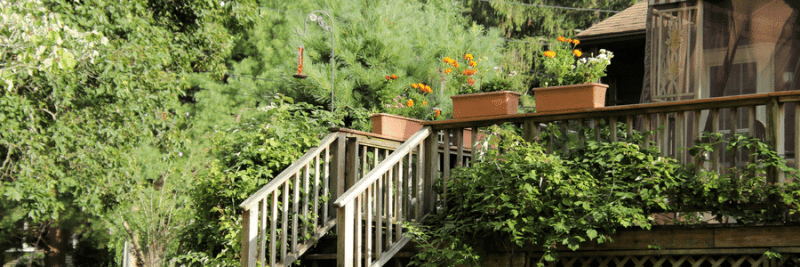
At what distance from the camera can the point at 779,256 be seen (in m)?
4.59

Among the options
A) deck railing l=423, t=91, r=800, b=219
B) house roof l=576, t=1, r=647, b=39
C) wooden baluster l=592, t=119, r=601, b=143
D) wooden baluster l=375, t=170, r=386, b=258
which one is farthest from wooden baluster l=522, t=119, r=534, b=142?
house roof l=576, t=1, r=647, b=39

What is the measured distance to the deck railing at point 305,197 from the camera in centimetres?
528

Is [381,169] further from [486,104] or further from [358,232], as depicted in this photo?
[486,104]

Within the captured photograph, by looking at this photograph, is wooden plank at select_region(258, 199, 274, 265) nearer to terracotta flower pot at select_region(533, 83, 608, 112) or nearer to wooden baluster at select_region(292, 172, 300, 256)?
wooden baluster at select_region(292, 172, 300, 256)

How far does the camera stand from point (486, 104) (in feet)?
19.2

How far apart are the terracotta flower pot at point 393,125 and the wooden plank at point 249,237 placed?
4.70 ft

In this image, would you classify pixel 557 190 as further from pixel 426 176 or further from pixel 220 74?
pixel 220 74

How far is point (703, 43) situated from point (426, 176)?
330 centimetres

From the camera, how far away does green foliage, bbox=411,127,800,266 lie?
471cm

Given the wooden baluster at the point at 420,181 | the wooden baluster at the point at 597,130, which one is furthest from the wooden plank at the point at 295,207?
the wooden baluster at the point at 597,130

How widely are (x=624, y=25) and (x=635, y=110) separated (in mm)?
7302

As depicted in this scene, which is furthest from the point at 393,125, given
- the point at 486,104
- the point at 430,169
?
the point at 486,104

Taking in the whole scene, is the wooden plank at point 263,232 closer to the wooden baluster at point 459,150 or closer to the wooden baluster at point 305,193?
the wooden baluster at point 305,193

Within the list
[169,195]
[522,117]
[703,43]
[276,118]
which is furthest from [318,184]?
[169,195]
